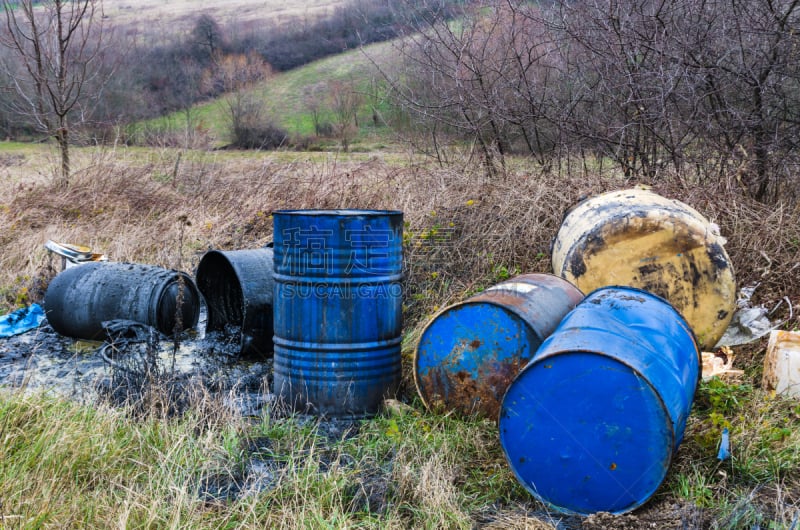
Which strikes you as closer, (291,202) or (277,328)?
(277,328)

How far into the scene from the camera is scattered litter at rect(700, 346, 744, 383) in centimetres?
430

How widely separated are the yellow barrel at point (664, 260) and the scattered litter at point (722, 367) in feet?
0.41

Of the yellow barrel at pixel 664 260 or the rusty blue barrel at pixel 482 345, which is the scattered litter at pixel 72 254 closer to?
the rusty blue barrel at pixel 482 345

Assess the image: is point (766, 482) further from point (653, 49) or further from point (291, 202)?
point (291, 202)

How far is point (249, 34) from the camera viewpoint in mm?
37219

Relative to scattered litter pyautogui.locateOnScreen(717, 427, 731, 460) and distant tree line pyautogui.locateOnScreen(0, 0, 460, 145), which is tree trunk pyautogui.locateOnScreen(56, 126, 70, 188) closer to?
distant tree line pyautogui.locateOnScreen(0, 0, 460, 145)

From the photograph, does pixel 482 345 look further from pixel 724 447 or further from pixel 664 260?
pixel 664 260

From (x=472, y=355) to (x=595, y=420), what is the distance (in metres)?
1.01

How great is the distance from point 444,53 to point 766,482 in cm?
622

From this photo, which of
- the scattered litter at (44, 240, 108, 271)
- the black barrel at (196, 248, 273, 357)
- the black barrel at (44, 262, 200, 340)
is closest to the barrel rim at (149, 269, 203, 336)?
the black barrel at (44, 262, 200, 340)

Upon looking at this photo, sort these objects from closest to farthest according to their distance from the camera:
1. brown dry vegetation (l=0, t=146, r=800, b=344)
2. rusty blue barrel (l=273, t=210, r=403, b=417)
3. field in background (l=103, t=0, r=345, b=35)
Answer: rusty blue barrel (l=273, t=210, r=403, b=417), brown dry vegetation (l=0, t=146, r=800, b=344), field in background (l=103, t=0, r=345, b=35)

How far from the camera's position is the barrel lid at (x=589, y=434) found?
2.83 m

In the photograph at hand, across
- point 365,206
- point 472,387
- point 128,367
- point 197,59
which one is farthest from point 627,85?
point 197,59

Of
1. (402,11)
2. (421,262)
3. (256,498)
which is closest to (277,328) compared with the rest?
(256,498)
